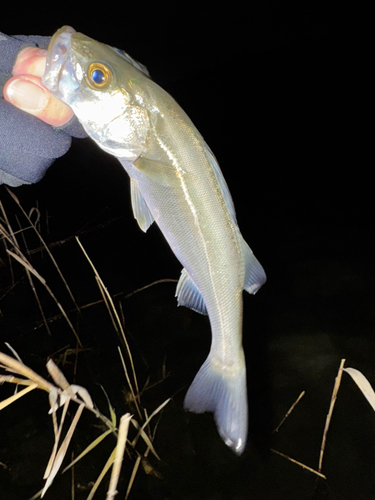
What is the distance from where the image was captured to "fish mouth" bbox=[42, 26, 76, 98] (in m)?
1.58

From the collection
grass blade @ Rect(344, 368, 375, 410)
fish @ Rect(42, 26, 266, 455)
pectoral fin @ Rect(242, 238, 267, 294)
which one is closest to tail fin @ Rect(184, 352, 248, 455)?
fish @ Rect(42, 26, 266, 455)

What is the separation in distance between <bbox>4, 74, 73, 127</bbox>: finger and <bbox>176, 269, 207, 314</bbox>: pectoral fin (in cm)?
113

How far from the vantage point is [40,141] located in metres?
1.97

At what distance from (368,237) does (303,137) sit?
5575 millimetres

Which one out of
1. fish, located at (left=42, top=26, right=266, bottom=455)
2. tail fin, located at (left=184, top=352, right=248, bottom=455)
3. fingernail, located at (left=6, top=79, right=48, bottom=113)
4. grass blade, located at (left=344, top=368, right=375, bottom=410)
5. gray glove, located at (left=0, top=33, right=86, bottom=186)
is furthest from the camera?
gray glove, located at (left=0, top=33, right=86, bottom=186)

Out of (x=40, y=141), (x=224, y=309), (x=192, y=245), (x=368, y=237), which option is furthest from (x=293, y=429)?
(x=368, y=237)

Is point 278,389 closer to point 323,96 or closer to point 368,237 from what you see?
point 368,237

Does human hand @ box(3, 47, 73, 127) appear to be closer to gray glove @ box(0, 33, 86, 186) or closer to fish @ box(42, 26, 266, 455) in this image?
gray glove @ box(0, 33, 86, 186)

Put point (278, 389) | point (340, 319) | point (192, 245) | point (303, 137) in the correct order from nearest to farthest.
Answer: point (192, 245), point (278, 389), point (340, 319), point (303, 137)

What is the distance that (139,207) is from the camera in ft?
5.52

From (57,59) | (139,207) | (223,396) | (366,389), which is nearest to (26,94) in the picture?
(57,59)

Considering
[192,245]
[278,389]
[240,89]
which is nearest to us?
[192,245]

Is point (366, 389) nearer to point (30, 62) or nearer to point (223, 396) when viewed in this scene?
point (223, 396)

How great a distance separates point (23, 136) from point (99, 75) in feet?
2.16
